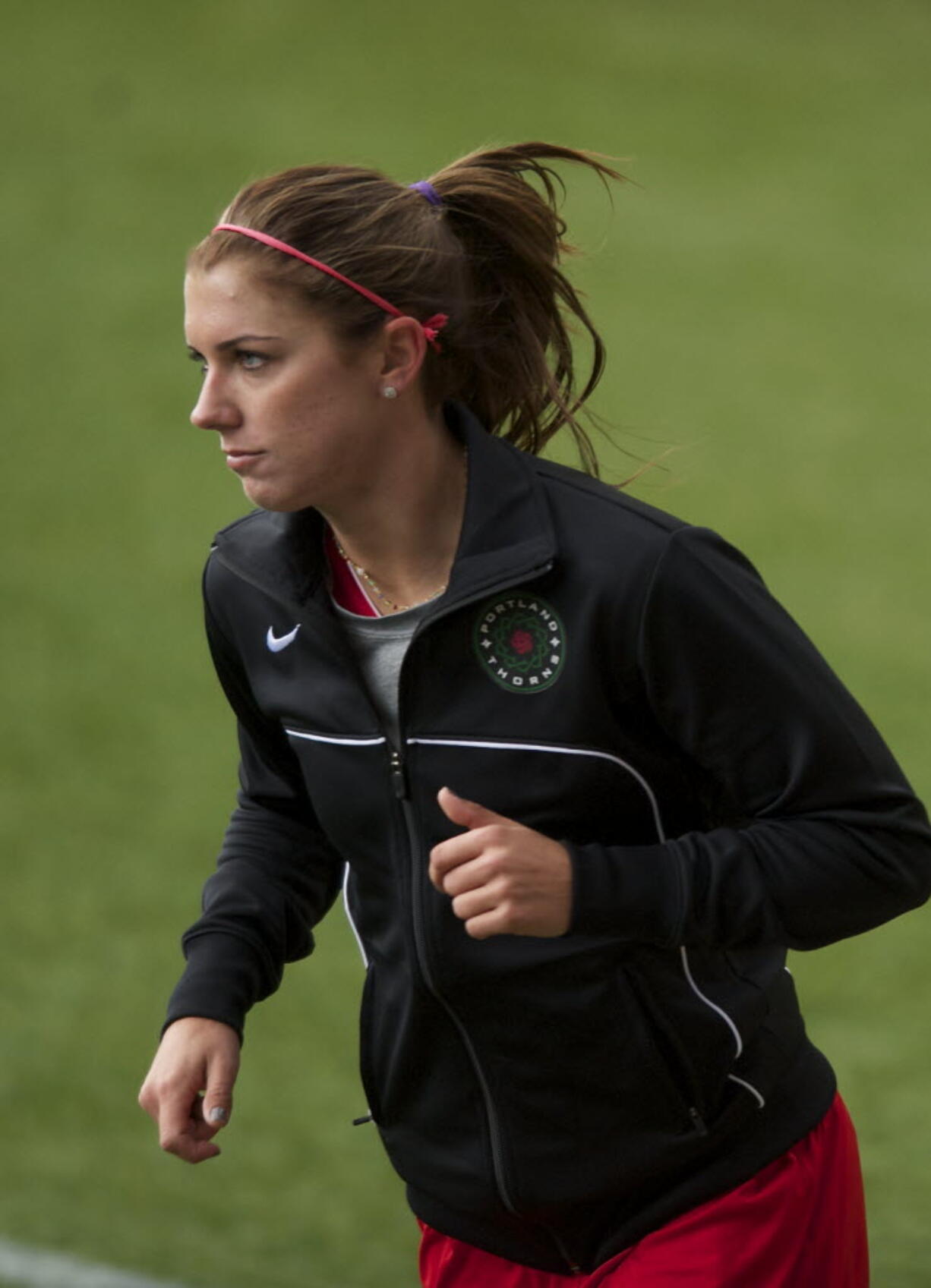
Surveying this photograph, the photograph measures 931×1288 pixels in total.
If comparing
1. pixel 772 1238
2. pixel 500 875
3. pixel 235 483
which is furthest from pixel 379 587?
pixel 235 483

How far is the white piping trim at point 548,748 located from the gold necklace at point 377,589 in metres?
0.17

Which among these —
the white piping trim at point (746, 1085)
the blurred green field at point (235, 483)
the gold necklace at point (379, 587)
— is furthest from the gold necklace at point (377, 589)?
the blurred green field at point (235, 483)

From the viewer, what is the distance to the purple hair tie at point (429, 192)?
262 centimetres

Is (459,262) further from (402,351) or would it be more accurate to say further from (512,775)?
(512,775)

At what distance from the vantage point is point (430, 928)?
101 inches

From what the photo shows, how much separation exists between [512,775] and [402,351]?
485 millimetres

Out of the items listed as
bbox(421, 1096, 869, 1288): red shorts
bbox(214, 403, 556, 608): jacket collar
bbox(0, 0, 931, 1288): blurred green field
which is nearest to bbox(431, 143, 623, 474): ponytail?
bbox(214, 403, 556, 608): jacket collar

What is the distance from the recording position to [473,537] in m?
2.46

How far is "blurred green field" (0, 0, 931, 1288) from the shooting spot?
504cm

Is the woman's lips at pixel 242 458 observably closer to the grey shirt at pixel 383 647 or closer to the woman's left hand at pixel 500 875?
the grey shirt at pixel 383 647

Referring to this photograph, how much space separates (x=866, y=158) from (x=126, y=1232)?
30.2ft

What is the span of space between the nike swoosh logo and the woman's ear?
31 centimetres

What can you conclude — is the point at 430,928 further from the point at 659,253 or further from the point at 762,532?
the point at 659,253

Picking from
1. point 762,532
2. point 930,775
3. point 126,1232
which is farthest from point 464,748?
point 762,532
